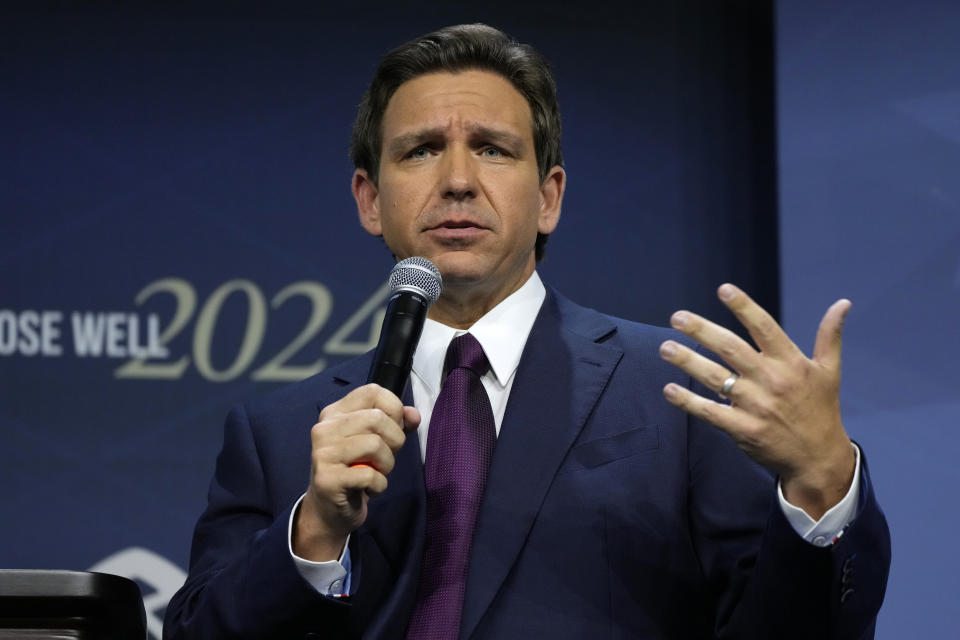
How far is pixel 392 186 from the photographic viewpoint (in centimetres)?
182

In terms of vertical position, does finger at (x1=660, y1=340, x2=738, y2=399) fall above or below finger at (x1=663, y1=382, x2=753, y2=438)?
above

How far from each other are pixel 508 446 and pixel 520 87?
682 millimetres

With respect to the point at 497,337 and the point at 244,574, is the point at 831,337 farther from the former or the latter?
the point at 244,574

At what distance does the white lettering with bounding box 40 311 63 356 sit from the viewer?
135 inches

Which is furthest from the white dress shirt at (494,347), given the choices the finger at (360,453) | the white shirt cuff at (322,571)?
the finger at (360,453)

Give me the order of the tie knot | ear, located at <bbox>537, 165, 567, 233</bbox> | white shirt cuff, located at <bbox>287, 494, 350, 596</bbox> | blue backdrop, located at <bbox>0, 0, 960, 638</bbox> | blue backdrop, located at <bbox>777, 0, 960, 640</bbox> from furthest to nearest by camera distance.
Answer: blue backdrop, located at <bbox>0, 0, 960, 638</bbox>, blue backdrop, located at <bbox>777, 0, 960, 640</bbox>, ear, located at <bbox>537, 165, 567, 233</bbox>, the tie knot, white shirt cuff, located at <bbox>287, 494, 350, 596</bbox>

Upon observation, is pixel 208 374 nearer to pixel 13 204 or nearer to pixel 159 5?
pixel 13 204

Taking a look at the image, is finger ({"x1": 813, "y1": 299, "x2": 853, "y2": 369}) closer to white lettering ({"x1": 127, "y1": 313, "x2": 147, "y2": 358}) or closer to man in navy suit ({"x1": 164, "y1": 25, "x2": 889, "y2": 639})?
man in navy suit ({"x1": 164, "y1": 25, "x2": 889, "y2": 639})

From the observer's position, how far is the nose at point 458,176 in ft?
5.70

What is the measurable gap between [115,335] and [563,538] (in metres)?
2.29

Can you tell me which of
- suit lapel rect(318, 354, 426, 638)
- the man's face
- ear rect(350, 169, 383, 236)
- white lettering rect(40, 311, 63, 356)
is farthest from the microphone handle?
white lettering rect(40, 311, 63, 356)

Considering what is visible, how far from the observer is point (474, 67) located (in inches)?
75.3

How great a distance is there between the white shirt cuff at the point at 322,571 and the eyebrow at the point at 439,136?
26.4 inches

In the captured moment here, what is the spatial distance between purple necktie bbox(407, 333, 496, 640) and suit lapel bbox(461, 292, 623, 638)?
0.02 m
